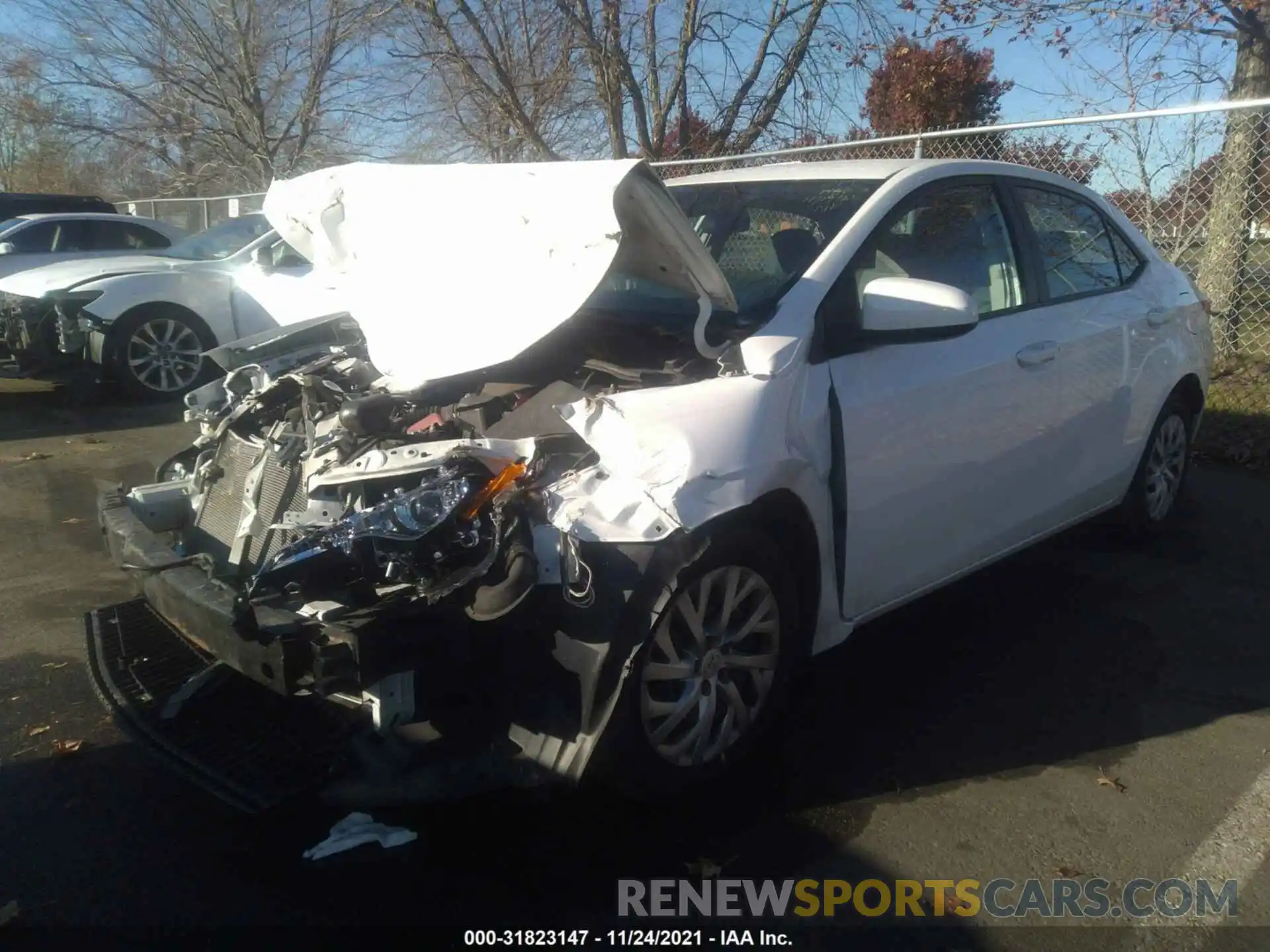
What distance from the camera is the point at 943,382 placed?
3.59 metres

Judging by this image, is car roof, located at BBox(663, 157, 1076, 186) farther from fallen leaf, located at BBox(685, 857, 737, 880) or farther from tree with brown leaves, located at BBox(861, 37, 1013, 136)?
tree with brown leaves, located at BBox(861, 37, 1013, 136)

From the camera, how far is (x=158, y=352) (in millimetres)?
8633

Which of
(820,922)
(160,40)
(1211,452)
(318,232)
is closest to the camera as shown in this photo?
(820,922)

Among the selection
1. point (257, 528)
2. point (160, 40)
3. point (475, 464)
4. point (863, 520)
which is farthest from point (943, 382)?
point (160, 40)

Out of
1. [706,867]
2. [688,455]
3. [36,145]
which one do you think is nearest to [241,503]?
[688,455]

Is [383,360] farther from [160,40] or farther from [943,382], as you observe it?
[160,40]

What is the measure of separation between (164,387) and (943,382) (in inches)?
282

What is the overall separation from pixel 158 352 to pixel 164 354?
0.05 meters

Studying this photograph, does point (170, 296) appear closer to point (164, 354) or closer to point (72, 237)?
point (164, 354)

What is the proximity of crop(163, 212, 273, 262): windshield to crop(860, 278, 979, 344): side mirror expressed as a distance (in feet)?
25.8

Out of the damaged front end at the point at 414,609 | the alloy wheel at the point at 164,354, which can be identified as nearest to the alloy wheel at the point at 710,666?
the damaged front end at the point at 414,609

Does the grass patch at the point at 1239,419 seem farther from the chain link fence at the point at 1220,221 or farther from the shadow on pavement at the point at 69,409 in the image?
the shadow on pavement at the point at 69,409

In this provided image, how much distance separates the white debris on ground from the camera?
280 centimetres

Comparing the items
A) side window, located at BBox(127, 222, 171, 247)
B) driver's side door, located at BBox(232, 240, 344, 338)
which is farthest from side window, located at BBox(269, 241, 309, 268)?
side window, located at BBox(127, 222, 171, 247)
